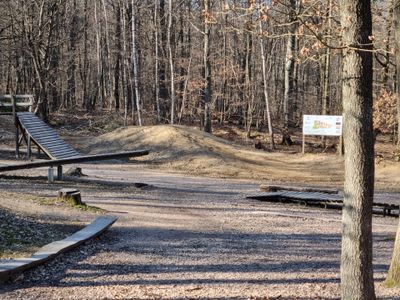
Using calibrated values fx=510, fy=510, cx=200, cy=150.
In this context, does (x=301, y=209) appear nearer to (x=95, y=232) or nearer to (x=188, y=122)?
(x=95, y=232)

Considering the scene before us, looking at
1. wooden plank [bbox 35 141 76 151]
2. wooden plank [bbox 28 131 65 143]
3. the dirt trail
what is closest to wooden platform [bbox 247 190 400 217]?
the dirt trail

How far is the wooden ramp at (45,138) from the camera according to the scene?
59.6 feet

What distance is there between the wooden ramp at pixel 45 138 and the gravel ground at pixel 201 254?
17.0 ft

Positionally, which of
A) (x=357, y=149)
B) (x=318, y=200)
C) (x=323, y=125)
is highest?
(x=323, y=125)

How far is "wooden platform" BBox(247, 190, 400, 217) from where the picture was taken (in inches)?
499

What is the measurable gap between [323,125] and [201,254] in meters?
17.4

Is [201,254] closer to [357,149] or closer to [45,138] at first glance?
[357,149]

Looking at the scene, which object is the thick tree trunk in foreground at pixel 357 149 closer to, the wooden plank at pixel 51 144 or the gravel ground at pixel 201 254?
the gravel ground at pixel 201 254

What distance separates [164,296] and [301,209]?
25.7 ft

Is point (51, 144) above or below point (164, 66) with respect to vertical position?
below

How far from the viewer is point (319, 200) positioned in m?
13.2

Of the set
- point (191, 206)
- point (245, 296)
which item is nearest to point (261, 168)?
point (191, 206)

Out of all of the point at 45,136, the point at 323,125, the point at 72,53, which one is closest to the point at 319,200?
the point at 323,125

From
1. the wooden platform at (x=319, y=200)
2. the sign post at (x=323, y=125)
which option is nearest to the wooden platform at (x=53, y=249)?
the wooden platform at (x=319, y=200)
